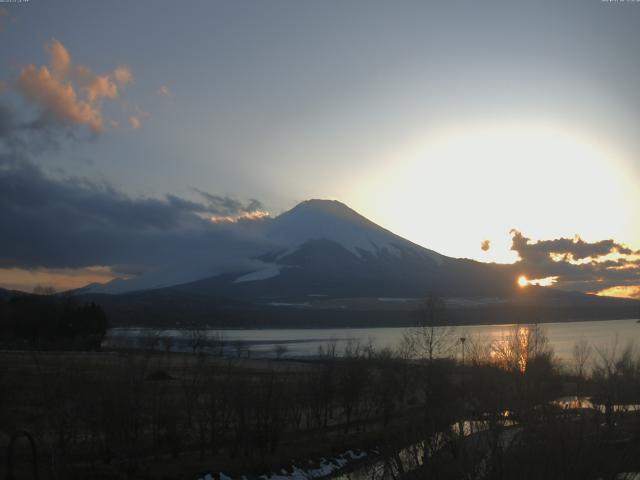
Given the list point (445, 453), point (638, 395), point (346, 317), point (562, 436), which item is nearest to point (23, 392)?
point (445, 453)

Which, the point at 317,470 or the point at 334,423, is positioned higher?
the point at 334,423

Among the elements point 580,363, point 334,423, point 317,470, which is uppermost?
point 580,363

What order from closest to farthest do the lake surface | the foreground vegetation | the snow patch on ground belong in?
the foreground vegetation
the snow patch on ground
the lake surface

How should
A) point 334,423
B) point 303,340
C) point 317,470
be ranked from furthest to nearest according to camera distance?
point 303,340
point 334,423
point 317,470

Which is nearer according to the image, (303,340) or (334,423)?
(334,423)

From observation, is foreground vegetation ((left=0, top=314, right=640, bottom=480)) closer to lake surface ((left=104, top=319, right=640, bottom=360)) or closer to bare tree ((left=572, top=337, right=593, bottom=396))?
bare tree ((left=572, top=337, right=593, bottom=396))

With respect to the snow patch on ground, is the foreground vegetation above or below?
above

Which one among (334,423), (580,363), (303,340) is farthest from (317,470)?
(303,340)

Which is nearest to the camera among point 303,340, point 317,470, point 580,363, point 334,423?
point 317,470

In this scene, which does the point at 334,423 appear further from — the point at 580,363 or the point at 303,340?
the point at 303,340

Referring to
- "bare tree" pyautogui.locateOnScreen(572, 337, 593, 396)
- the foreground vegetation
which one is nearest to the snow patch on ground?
the foreground vegetation

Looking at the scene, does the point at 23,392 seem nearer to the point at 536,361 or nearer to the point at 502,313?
the point at 536,361
